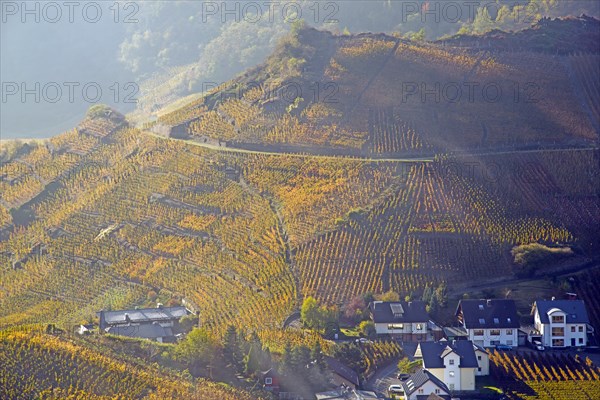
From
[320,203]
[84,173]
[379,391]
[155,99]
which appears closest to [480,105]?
[320,203]

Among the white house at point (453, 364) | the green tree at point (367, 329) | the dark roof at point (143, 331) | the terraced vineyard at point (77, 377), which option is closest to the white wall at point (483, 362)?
the white house at point (453, 364)

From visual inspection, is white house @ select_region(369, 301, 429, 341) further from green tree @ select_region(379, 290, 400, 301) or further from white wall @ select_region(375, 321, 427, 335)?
green tree @ select_region(379, 290, 400, 301)

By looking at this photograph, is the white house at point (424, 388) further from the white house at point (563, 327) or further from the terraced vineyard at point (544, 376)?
the white house at point (563, 327)

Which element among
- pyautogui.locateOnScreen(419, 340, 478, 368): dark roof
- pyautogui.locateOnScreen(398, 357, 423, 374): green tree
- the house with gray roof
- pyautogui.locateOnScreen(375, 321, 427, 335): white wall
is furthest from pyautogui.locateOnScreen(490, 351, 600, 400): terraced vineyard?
the house with gray roof

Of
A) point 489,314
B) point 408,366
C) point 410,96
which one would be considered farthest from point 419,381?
point 410,96

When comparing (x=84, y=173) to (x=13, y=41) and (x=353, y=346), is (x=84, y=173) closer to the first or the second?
(x=353, y=346)

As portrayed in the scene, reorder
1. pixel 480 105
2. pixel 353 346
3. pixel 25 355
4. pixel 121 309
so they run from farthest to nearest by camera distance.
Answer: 1. pixel 480 105
2. pixel 121 309
3. pixel 353 346
4. pixel 25 355
